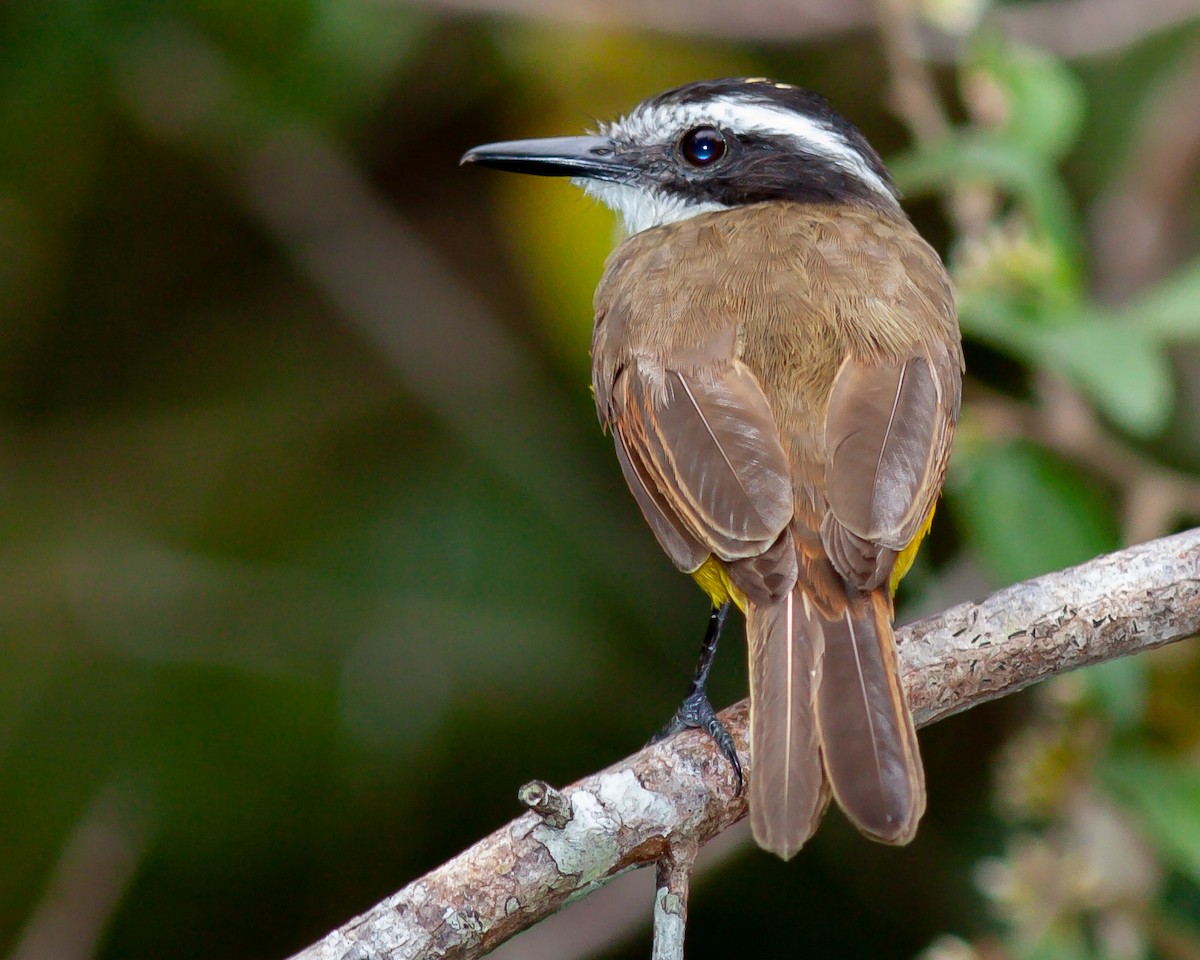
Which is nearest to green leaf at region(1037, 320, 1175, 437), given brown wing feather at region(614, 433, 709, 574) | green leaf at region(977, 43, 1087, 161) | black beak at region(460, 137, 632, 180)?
green leaf at region(977, 43, 1087, 161)

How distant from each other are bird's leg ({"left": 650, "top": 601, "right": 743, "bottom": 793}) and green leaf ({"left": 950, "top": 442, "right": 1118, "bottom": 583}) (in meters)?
0.63

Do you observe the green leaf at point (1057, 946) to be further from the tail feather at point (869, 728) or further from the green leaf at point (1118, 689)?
the tail feather at point (869, 728)

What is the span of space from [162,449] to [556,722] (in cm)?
163

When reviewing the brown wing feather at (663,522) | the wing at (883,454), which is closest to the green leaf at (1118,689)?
the wing at (883,454)

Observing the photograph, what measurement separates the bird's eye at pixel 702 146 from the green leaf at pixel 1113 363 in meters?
1.05

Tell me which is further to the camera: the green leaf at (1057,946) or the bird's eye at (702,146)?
the bird's eye at (702,146)

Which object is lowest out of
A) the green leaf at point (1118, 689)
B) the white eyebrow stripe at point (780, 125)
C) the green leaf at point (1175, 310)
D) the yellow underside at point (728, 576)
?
the green leaf at point (1118, 689)

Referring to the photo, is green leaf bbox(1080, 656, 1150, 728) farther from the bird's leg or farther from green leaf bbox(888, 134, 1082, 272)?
green leaf bbox(888, 134, 1082, 272)

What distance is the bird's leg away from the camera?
293cm

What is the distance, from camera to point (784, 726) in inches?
111

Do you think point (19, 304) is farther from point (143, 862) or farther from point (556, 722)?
point (556, 722)

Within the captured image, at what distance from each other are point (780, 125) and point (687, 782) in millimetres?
2048

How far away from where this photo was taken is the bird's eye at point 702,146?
437 centimetres

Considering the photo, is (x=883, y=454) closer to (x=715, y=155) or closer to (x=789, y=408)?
(x=789, y=408)
